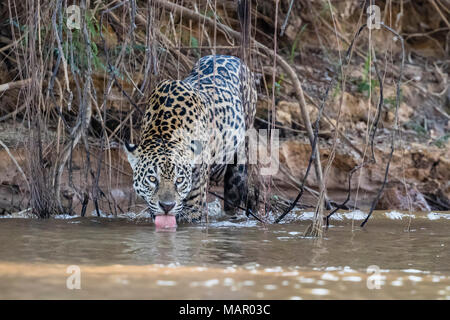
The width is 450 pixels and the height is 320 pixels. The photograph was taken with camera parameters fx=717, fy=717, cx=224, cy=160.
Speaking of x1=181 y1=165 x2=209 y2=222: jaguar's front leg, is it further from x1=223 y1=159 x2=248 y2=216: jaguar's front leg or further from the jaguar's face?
x1=223 y1=159 x2=248 y2=216: jaguar's front leg

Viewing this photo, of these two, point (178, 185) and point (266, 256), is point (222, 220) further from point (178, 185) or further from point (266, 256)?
point (266, 256)

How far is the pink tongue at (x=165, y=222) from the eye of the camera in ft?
15.8

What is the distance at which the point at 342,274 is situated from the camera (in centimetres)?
312

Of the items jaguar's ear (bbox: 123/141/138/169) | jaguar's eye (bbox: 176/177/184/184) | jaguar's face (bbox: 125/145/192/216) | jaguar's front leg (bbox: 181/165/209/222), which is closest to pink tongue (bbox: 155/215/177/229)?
jaguar's face (bbox: 125/145/192/216)

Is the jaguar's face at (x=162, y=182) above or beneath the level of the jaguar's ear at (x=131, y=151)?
beneath

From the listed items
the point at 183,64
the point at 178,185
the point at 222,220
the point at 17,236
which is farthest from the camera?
the point at 183,64

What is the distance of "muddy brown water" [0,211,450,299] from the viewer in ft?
9.04

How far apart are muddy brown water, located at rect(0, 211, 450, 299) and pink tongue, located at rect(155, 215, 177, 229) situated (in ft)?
0.28

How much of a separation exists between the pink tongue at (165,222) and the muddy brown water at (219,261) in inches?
3.3

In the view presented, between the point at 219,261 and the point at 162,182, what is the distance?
155 cm

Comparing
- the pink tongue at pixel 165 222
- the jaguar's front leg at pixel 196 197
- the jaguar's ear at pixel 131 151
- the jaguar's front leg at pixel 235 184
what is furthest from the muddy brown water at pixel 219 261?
the jaguar's front leg at pixel 235 184

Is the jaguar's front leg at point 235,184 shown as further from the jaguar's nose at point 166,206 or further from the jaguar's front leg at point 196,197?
the jaguar's nose at point 166,206

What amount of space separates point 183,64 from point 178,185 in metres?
1.95
